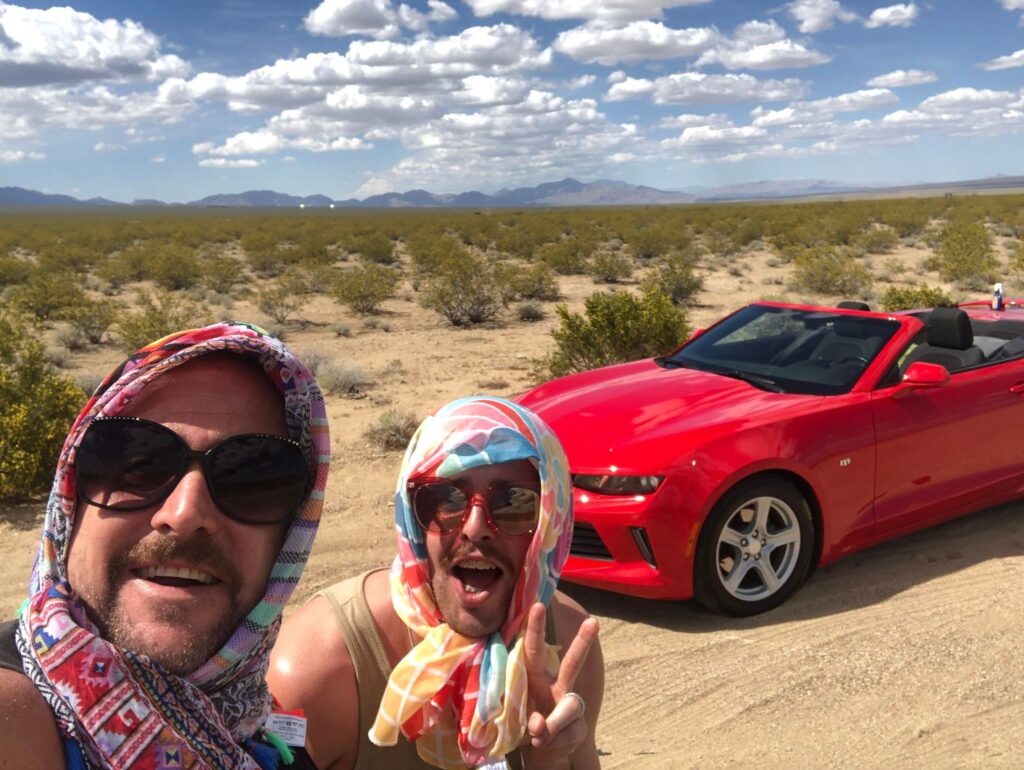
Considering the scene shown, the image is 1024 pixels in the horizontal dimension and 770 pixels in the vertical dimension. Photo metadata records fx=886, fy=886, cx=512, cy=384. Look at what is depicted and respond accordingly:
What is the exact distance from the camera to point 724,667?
156 inches

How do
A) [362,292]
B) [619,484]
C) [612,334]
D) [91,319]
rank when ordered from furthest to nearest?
[362,292], [91,319], [612,334], [619,484]

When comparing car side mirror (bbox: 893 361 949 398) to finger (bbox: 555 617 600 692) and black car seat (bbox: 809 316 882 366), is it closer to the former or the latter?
black car seat (bbox: 809 316 882 366)

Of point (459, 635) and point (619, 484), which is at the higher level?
point (459, 635)

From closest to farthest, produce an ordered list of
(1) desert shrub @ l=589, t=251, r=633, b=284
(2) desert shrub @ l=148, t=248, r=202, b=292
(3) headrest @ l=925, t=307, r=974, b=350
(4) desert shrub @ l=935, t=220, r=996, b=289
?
(3) headrest @ l=925, t=307, r=974, b=350 < (4) desert shrub @ l=935, t=220, r=996, b=289 < (2) desert shrub @ l=148, t=248, r=202, b=292 < (1) desert shrub @ l=589, t=251, r=633, b=284

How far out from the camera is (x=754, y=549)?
4.37 meters

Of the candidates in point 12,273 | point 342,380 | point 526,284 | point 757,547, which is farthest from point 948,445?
point 12,273

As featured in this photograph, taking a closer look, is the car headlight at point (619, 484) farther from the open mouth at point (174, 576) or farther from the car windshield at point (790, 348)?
the open mouth at point (174, 576)

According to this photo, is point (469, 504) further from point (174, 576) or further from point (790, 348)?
point (790, 348)

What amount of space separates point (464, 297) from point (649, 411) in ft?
37.9

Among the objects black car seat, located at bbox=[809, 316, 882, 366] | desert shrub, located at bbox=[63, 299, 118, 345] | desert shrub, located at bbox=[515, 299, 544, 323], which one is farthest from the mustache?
desert shrub, located at bbox=[515, 299, 544, 323]

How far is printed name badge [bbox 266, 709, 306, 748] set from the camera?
5.39 feet

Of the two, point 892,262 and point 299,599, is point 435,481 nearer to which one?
point 299,599

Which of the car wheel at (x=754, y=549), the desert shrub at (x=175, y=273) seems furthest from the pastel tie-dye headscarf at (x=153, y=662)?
the desert shrub at (x=175, y=273)

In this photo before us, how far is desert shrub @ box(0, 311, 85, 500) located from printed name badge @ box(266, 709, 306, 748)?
220 inches
